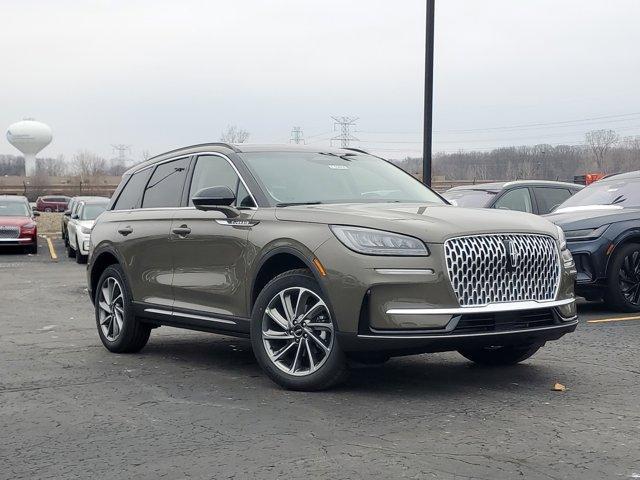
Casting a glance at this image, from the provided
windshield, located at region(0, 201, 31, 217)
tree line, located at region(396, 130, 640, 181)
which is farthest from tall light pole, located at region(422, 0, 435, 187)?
tree line, located at region(396, 130, 640, 181)

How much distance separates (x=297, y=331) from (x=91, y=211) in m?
19.3

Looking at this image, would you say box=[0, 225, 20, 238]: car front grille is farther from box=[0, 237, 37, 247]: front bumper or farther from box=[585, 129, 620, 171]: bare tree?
box=[585, 129, 620, 171]: bare tree

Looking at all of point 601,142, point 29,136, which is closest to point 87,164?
point 29,136

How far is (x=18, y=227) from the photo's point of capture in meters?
25.9

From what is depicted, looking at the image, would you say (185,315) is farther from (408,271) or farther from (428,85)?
(428,85)

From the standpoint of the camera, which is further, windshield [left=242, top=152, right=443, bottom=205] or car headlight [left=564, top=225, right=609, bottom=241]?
car headlight [left=564, top=225, right=609, bottom=241]

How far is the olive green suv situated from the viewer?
20.1ft

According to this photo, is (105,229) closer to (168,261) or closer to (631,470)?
(168,261)

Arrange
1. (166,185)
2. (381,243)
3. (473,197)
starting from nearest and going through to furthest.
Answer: (381,243)
(166,185)
(473,197)

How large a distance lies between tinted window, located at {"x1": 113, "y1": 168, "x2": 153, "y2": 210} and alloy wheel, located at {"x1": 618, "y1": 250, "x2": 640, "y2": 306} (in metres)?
5.49

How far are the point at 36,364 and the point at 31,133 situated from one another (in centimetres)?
12343

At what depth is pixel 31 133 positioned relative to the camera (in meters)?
126

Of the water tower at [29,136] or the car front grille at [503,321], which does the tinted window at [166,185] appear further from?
the water tower at [29,136]

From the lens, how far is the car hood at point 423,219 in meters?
6.25
